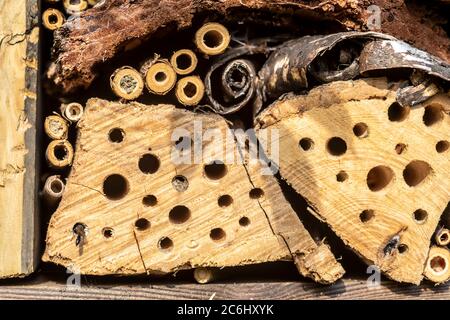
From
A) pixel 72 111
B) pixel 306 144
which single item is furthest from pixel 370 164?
pixel 72 111

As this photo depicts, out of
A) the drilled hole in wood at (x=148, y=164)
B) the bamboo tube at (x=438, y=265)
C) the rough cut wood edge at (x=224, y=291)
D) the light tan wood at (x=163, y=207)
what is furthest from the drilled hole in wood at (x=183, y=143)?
the bamboo tube at (x=438, y=265)

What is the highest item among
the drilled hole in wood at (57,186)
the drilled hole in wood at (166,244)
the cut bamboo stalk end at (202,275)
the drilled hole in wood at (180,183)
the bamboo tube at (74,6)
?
the bamboo tube at (74,6)

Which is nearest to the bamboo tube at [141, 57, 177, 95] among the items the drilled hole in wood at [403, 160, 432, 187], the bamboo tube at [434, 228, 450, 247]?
the drilled hole in wood at [403, 160, 432, 187]

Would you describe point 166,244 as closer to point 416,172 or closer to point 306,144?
point 306,144

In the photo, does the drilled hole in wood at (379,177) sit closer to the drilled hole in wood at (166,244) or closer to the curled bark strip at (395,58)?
the curled bark strip at (395,58)

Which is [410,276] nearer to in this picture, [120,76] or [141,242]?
[141,242]
